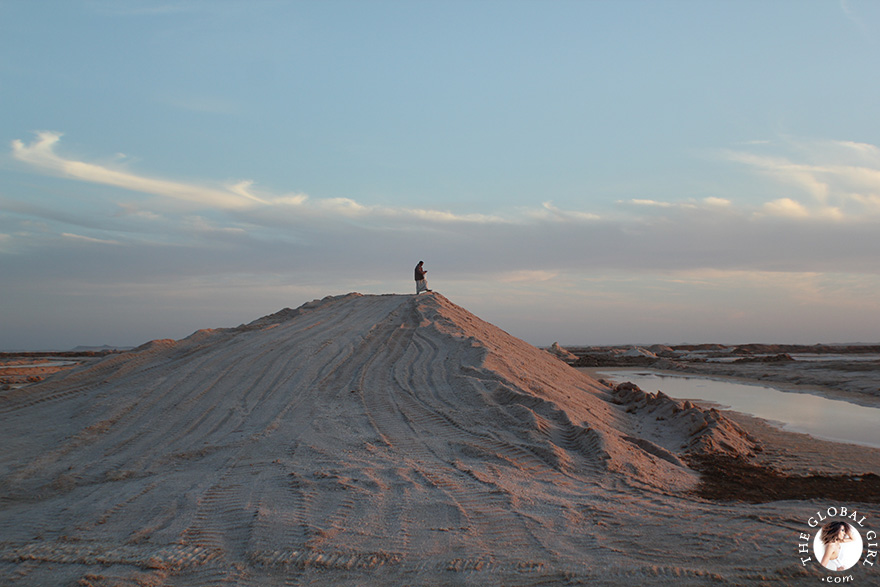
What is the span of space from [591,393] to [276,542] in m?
7.90

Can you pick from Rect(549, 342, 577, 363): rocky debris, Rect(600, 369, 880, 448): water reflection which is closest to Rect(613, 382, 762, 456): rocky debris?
Rect(600, 369, 880, 448): water reflection

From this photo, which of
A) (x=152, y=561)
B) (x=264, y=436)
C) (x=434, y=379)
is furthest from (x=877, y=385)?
(x=152, y=561)

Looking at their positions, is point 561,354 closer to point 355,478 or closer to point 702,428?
point 702,428

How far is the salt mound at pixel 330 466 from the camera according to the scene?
11.9 ft

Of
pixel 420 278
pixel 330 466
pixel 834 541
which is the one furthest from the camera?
pixel 420 278

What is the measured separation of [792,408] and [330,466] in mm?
9915

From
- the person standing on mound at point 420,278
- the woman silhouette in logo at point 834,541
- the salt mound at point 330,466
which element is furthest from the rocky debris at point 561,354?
the woman silhouette in logo at point 834,541

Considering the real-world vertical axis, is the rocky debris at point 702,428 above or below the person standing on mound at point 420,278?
below

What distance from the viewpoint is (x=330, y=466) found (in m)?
5.29

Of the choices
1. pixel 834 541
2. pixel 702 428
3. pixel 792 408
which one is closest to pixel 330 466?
pixel 834 541

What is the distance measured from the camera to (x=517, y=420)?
6559mm

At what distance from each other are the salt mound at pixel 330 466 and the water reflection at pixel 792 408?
86.5 inches

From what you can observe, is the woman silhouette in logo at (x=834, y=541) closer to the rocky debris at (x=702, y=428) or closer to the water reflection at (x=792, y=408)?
the rocky debris at (x=702, y=428)

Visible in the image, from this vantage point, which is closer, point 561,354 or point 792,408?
point 792,408
